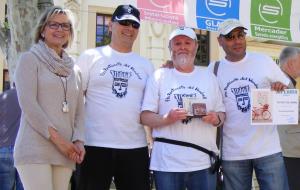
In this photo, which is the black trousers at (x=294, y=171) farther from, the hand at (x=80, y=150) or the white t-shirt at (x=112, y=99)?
the hand at (x=80, y=150)

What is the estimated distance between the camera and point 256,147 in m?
3.73

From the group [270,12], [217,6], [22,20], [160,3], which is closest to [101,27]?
[270,12]

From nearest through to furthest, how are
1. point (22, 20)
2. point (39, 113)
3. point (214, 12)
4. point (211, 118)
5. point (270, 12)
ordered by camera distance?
point (39, 113) < point (211, 118) < point (22, 20) < point (214, 12) < point (270, 12)

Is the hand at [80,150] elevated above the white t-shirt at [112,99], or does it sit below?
below

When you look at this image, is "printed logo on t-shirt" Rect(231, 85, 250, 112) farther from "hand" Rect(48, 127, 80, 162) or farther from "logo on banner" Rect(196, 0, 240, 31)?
"logo on banner" Rect(196, 0, 240, 31)

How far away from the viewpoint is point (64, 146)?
125 inches

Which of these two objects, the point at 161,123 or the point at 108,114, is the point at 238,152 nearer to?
the point at 161,123

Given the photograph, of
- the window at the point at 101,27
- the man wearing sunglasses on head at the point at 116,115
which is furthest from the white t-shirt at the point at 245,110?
the window at the point at 101,27

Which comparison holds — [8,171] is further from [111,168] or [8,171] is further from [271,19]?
[271,19]

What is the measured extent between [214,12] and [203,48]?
11.7 m

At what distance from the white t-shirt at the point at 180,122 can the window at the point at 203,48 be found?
1409 centimetres

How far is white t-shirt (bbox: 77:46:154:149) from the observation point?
3572 millimetres

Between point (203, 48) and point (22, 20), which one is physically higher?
point (203, 48)

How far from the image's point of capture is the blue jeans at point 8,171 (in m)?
4.59
